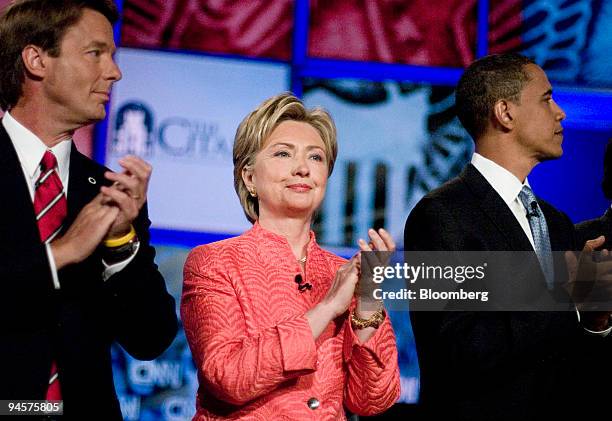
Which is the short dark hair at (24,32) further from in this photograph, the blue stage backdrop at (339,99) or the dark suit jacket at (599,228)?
the dark suit jacket at (599,228)

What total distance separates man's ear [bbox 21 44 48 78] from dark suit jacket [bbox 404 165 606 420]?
1.03m

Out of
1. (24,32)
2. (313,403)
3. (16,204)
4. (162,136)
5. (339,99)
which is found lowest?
(313,403)

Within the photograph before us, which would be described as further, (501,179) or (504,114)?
(504,114)

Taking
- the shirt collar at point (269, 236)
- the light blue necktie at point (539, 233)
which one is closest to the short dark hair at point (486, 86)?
the light blue necktie at point (539, 233)

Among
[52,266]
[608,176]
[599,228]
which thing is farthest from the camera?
[608,176]

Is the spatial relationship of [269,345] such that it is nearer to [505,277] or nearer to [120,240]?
[120,240]

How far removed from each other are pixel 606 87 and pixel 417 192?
98 centimetres

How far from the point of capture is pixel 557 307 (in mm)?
2172

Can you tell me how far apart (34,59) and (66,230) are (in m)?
0.41

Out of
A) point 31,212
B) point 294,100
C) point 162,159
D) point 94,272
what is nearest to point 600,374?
point 294,100

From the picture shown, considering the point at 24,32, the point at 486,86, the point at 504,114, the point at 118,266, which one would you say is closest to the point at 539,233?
the point at 504,114

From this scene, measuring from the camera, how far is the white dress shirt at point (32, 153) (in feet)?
6.01

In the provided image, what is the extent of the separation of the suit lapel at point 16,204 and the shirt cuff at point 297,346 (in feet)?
1.81

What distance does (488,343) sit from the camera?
2.15 metres
